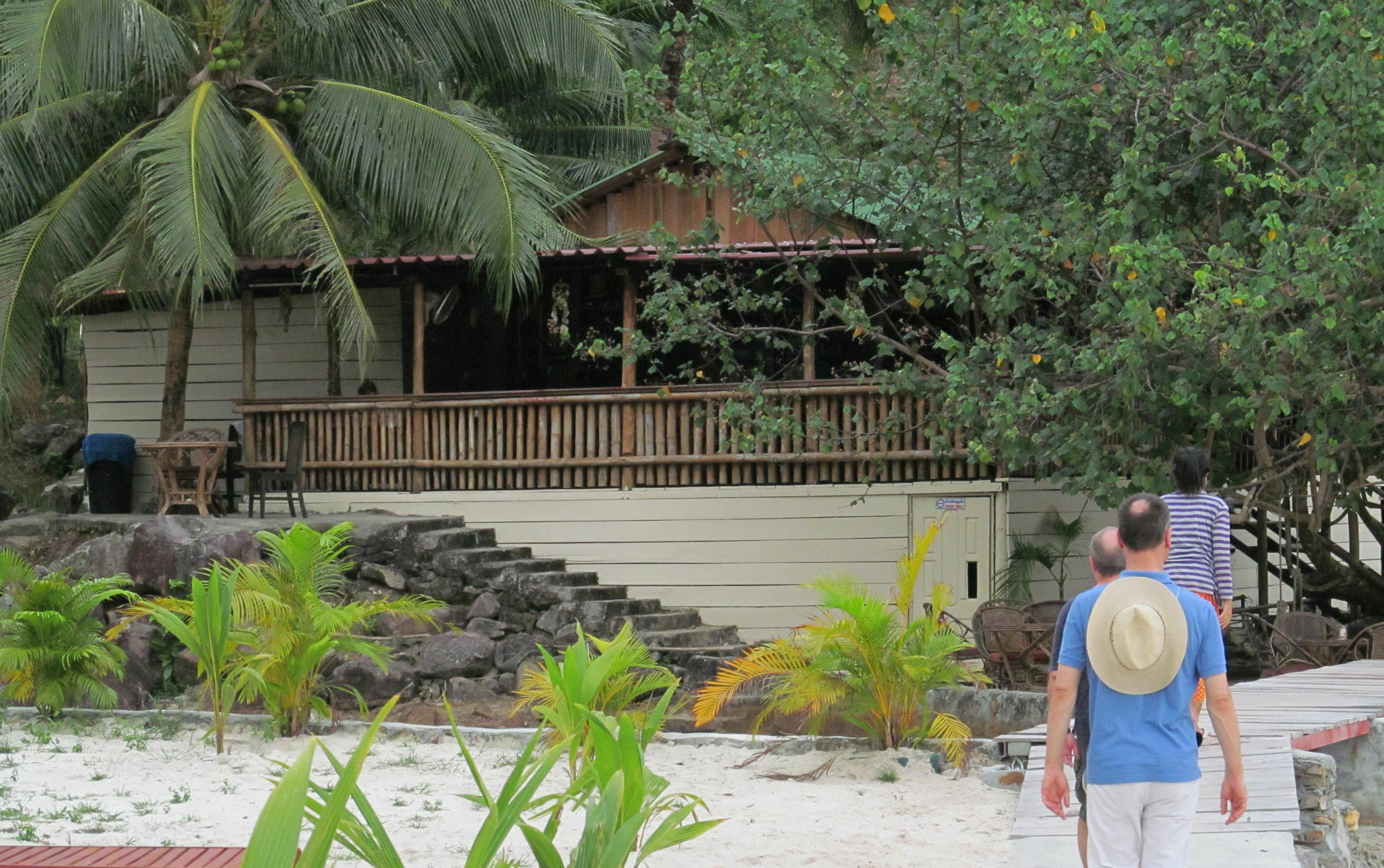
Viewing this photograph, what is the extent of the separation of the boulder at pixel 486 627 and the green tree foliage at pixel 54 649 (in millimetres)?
3943

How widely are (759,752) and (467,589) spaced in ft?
19.3

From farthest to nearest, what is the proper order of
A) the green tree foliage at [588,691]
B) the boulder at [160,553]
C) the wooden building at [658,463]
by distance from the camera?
the wooden building at [658,463] < the boulder at [160,553] < the green tree foliage at [588,691]

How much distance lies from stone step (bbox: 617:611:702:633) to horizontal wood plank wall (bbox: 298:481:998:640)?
190 millimetres

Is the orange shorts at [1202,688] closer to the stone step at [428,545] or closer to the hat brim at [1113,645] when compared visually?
the hat brim at [1113,645]

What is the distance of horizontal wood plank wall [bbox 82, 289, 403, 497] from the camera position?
57.7 ft

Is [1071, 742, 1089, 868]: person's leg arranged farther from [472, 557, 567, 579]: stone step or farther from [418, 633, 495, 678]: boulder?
[472, 557, 567, 579]: stone step

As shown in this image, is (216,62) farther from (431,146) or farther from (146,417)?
(146,417)

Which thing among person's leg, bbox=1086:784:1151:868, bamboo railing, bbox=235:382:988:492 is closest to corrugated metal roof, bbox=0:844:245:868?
person's leg, bbox=1086:784:1151:868

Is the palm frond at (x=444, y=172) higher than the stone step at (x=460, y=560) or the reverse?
higher


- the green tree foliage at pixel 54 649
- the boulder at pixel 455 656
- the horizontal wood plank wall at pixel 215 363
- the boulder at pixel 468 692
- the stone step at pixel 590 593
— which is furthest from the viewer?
the horizontal wood plank wall at pixel 215 363

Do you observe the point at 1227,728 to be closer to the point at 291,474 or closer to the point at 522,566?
the point at 522,566

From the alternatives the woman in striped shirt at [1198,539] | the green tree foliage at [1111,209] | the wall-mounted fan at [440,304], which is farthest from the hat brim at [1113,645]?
the wall-mounted fan at [440,304]

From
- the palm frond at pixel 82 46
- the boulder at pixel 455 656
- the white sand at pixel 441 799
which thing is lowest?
the boulder at pixel 455 656

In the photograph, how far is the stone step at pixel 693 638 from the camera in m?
14.1
